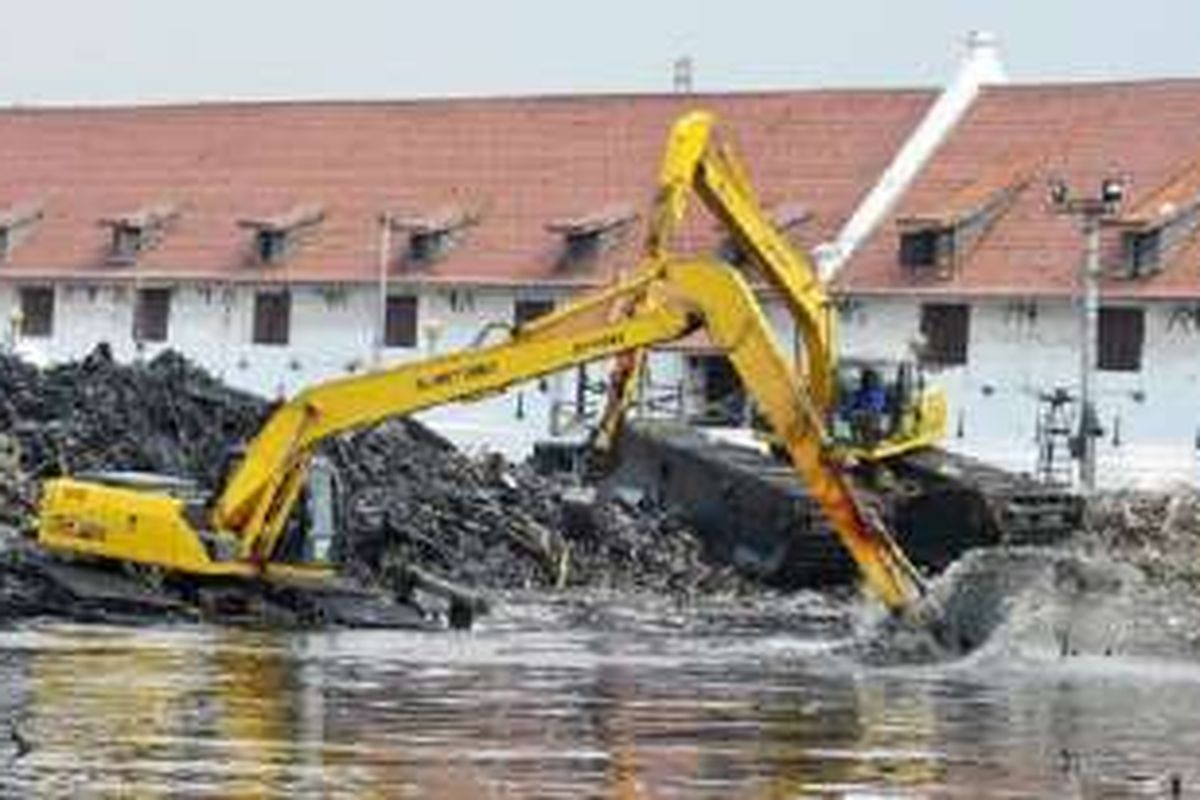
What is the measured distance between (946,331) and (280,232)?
17045 millimetres

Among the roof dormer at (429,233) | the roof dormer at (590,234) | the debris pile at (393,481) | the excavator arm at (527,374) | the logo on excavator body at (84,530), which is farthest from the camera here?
the roof dormer at (429,233)

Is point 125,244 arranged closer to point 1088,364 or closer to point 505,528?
point 1088,364

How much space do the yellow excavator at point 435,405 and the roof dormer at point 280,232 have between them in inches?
1815

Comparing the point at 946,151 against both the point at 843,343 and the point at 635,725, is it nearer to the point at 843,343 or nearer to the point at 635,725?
the point at 843,343

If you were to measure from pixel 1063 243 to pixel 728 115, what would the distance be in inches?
509

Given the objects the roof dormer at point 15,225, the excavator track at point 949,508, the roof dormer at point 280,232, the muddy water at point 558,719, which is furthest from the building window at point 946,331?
the muddy water at point 558,719

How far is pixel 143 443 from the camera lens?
4050 centimetres

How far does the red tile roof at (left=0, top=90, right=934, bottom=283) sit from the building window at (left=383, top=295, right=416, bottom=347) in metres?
0.89

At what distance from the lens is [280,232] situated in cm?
7612

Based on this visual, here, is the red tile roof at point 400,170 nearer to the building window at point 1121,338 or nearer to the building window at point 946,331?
the building window at point 946,331

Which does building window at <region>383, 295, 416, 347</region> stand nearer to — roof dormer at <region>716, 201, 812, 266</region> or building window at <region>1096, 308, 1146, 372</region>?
roof dormer at <region>716, 201, 812, 266</region>

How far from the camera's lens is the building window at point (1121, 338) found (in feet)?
212

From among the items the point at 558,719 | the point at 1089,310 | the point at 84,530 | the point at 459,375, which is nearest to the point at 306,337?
the point at 1089,310

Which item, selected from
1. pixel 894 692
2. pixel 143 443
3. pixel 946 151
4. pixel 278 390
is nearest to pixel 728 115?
pixel 946 151
